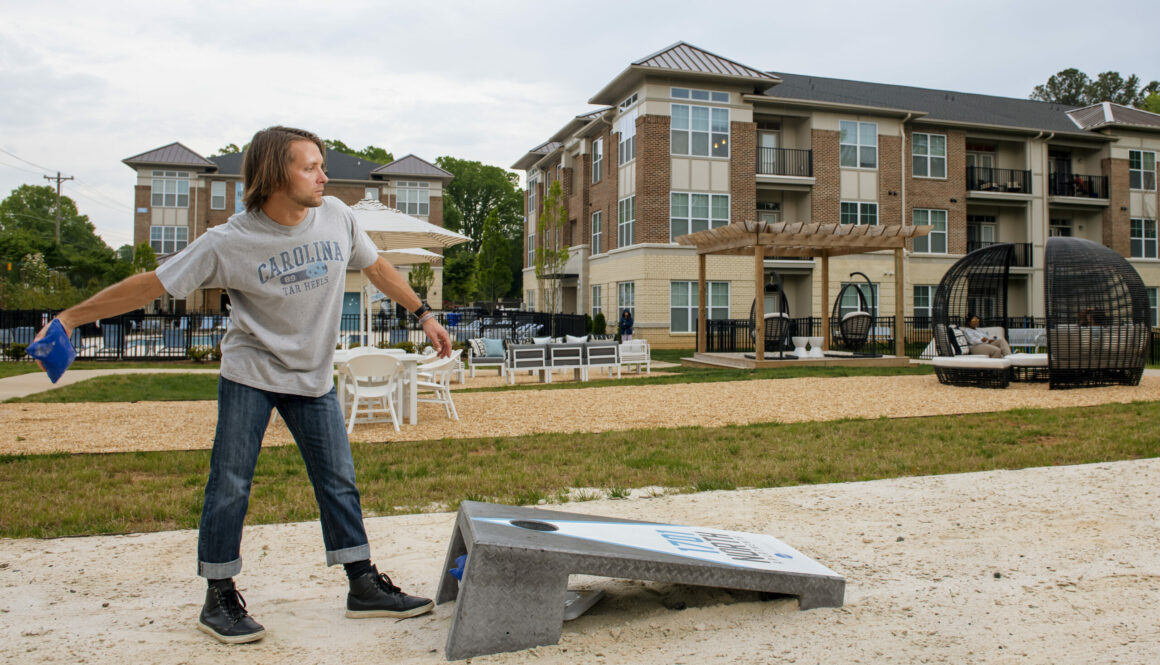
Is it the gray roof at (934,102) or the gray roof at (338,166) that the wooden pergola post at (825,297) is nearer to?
the gray roof at (934,102)

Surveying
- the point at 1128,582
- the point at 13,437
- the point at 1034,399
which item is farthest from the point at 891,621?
the point at 1034,399

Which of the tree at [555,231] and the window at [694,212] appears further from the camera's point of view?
the tree at [555,231]

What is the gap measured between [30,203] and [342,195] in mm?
61670

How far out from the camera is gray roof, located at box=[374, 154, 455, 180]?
51500 millimetres

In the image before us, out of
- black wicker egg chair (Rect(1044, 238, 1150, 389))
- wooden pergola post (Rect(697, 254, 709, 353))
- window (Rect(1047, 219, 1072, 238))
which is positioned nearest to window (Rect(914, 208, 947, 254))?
window (Rect(1047, 219, 1072, 238))

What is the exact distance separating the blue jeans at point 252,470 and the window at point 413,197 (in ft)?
165

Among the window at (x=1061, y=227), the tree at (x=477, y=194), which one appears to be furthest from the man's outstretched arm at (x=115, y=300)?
the tree at (x=477, y=194)

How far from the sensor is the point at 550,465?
6.46 metres

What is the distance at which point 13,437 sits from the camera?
823 cm

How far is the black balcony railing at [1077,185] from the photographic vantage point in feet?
125

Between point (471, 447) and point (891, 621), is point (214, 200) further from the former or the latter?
point (891, 621)

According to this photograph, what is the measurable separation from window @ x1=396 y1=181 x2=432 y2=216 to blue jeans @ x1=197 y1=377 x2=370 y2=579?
50.3 m

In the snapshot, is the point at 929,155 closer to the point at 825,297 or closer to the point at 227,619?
A: the point at 825,297

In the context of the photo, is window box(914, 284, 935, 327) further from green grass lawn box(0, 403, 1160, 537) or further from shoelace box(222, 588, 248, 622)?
shoelace box(222, 588, 248, 622)
